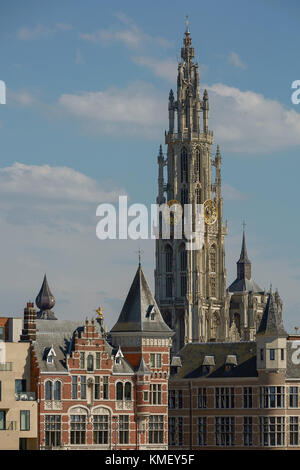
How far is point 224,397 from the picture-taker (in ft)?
503

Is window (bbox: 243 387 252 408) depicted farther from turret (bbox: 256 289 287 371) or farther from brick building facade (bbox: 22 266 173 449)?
brick building facade (bbox: 22 266 173 449)

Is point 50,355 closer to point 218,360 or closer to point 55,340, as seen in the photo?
point 55,340

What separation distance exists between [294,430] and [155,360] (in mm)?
16616

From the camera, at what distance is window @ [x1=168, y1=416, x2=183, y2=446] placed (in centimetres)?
15638

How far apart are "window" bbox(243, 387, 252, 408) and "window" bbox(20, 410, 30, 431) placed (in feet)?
86.9

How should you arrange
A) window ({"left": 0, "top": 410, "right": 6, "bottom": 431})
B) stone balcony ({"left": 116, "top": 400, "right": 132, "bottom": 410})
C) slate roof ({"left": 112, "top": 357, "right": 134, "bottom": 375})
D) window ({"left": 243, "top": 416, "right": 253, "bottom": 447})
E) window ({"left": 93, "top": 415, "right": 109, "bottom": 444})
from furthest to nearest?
window ({"left": 243, "top": 416, "right": 253, "bottom": 447}), slate roof ({"left": 112, "top": 357, "right": 134, "bottom": 375}), stone balcony ({"left": 116, "top": 400, "right": 132, "bottom": 410}), window ({"left": 93, "top": 415, "right": 109, "bottom": 444}), window ({"left": 0, "top": 410, "right": 6, "bottom": 431})

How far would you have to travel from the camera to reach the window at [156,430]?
143000mm

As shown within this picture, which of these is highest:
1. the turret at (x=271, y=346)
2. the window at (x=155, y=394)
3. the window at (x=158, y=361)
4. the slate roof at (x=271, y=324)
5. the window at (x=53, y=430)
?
the slate roof at (x=271, y=324)

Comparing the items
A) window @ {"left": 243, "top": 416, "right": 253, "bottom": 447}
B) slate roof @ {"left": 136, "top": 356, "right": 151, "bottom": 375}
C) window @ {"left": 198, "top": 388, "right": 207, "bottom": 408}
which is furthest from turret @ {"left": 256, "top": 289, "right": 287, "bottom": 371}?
slate roof @ {"left": 136, "top": 356, "right": 151, "bottom": 375}

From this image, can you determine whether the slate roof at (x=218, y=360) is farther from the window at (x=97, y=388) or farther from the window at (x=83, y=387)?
the window at (x=83, y=387)

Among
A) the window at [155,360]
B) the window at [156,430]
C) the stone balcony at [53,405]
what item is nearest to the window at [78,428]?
the stone balcony at [53,405]

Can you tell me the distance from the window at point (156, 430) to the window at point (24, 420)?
45.2 ft

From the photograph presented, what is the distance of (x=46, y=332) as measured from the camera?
13975 cm
